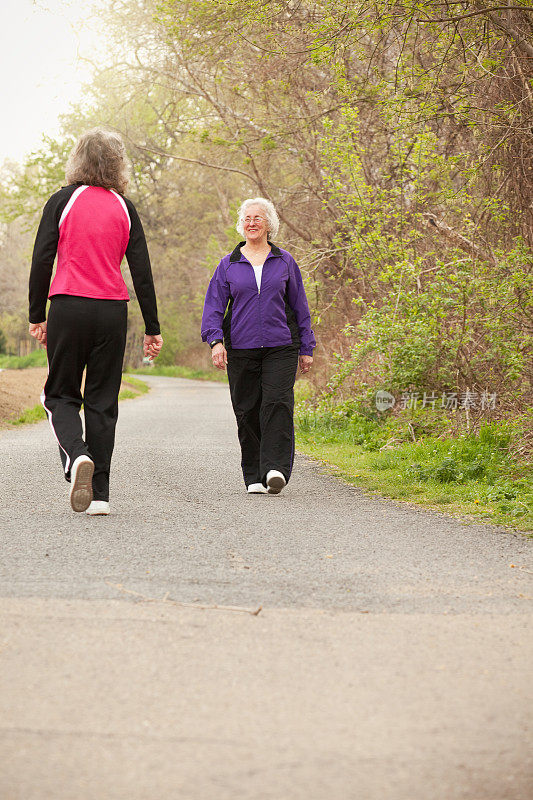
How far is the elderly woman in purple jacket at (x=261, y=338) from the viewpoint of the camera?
23.5 feet

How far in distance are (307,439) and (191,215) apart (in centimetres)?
3451

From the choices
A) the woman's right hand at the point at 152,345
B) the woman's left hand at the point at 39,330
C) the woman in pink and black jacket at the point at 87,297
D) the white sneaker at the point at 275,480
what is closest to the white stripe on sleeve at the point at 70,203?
the woman in pink and black jacket at the point at 87,297

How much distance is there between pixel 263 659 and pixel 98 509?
301cm

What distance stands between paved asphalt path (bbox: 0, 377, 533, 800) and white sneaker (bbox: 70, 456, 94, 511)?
131 millimetres

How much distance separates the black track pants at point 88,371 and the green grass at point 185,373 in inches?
1503

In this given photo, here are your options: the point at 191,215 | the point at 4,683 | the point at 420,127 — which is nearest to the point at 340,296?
the point at 420,127

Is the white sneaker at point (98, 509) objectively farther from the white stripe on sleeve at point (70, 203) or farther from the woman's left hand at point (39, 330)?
the white stripe on sleeve at point (70, 203)

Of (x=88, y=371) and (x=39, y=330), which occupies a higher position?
(x=39, y=330)

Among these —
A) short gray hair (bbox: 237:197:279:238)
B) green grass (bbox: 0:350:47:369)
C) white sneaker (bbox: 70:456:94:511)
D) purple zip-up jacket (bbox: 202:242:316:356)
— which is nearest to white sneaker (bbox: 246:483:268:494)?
purple zip-up jacket (bbox: 202:242:316:356)

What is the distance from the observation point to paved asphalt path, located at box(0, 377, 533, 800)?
92.4 inches

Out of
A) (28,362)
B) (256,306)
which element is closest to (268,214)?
(256,306)

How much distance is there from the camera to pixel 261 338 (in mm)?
7180

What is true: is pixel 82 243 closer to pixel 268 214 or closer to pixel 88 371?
pixel 88 371

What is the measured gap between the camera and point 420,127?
10.8 meters
